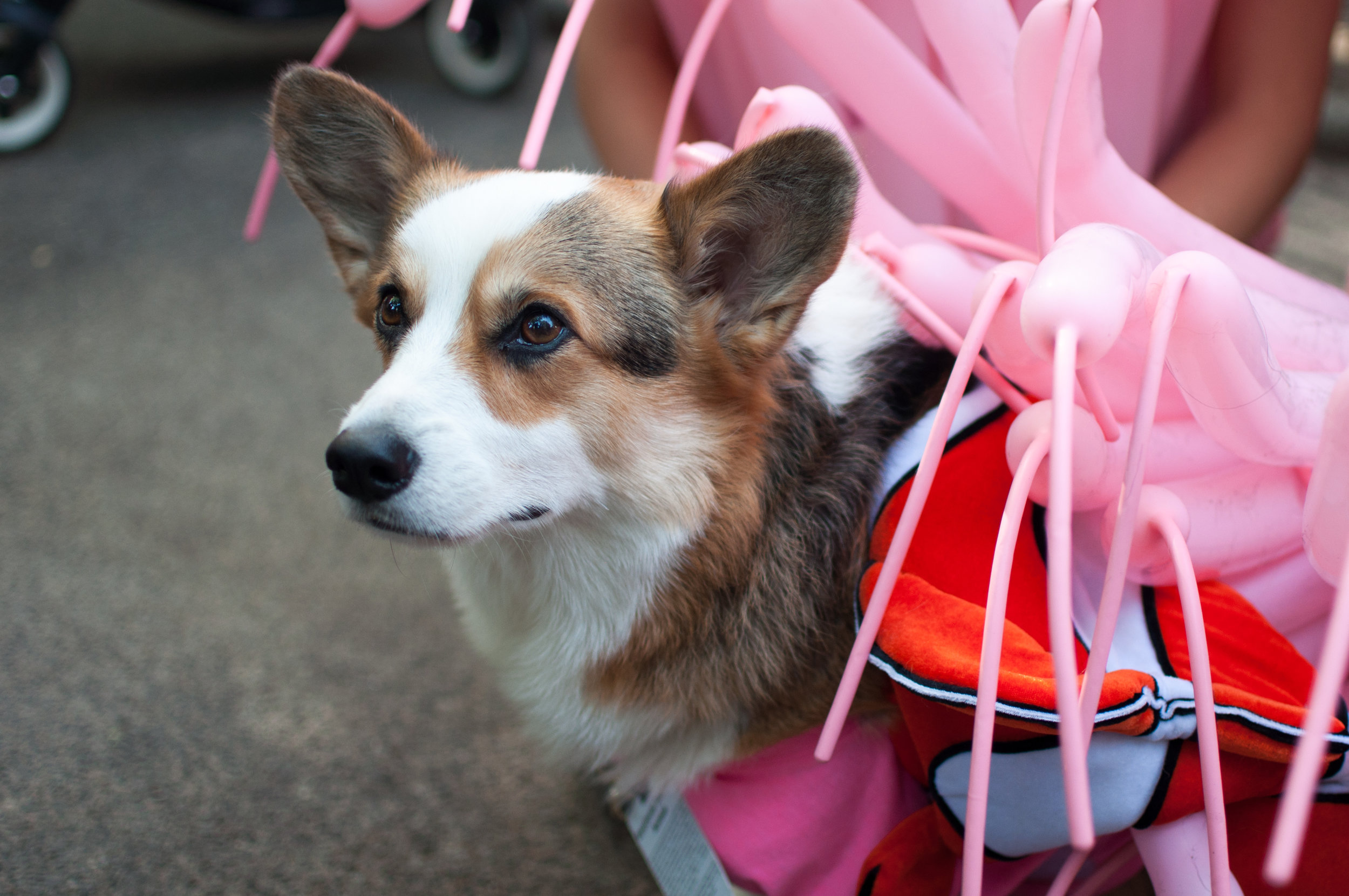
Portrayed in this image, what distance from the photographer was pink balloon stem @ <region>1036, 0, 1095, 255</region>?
59 cm

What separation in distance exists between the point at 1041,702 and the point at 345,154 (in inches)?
32.6

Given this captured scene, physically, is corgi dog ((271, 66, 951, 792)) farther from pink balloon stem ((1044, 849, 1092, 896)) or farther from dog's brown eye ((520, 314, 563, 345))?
pink balloon stem ((1044, 849, 1092, 896))

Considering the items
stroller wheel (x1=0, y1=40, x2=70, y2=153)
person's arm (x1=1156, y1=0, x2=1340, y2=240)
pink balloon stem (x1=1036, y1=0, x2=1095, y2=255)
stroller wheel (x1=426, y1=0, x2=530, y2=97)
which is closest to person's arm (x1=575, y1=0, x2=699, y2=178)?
person's arm (x1=1156, y1=0, x2=1340, y2=240)

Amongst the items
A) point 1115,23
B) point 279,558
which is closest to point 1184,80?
point 1115,23

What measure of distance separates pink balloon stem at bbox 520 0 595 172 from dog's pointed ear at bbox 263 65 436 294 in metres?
0.19

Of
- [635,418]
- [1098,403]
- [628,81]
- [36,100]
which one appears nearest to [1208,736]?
[1098,403]

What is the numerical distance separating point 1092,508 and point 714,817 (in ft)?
1.52

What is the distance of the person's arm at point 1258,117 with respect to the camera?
1096 millimetres

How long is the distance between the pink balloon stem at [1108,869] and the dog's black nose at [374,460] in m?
0.70

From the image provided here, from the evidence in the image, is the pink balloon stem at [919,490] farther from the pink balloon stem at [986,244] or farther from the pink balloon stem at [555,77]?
the pink balloon stem at [555,77]

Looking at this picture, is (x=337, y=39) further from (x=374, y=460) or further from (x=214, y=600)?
(x=214, y=600)

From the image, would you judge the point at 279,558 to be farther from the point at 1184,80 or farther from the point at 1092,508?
the point at 1184,80

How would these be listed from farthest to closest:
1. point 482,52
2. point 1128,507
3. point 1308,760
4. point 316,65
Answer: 1. point 482,52
2. point 316,65
3. point 1128,507
4. point 1308,760

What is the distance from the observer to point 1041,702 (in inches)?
23.4
